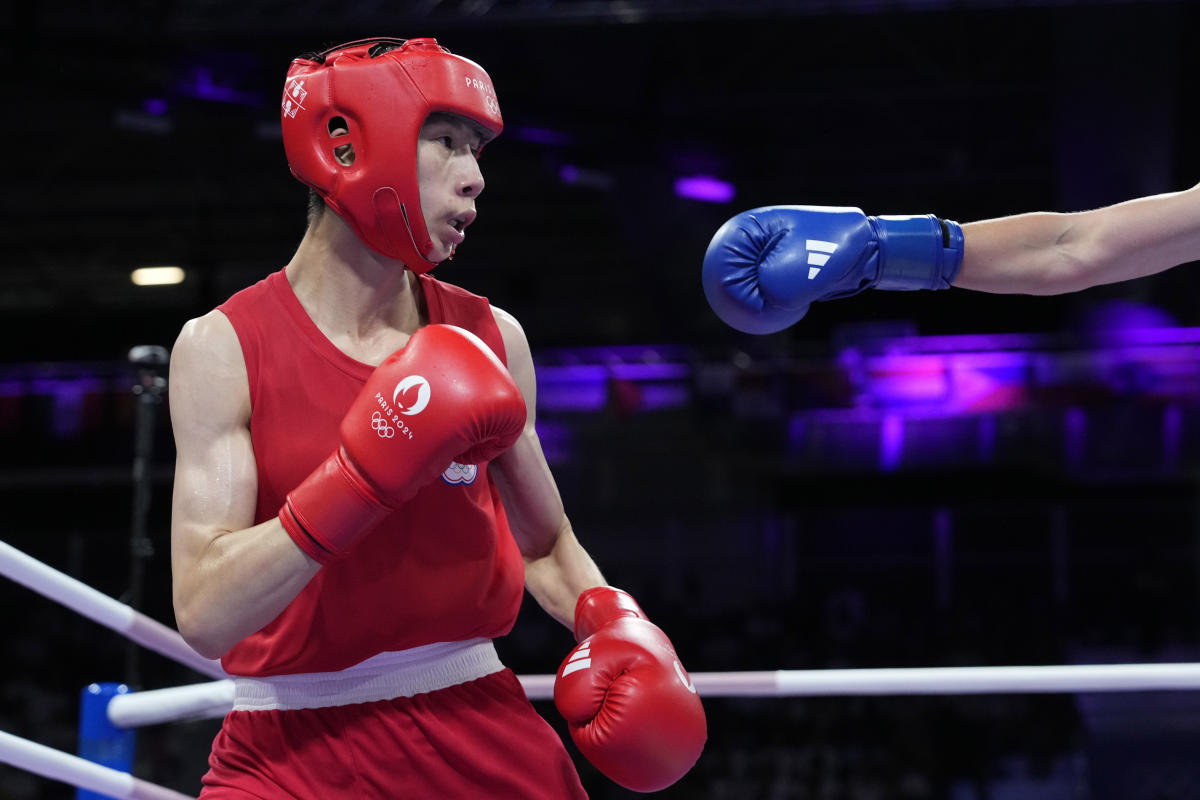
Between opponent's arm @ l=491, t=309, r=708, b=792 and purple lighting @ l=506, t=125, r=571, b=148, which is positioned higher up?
purple lighting @ l=506, t=125, r=571, b=148

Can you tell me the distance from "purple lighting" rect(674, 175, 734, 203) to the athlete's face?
7.61 metres

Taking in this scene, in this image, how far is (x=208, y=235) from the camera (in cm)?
1162

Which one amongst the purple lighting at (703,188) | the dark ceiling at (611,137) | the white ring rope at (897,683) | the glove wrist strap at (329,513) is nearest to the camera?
the glove wrist strap at (329,513)

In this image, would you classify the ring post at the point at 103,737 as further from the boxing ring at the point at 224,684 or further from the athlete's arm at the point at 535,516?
the athlete's arm at the point at 535,516

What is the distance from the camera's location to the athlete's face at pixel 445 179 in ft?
5.19

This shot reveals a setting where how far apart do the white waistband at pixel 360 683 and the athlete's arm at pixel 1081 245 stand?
0.88 meters

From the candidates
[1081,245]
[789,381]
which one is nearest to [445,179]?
[1081,245]

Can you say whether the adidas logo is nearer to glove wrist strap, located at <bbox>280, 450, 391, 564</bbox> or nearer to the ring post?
glove wrist strap, located at <bbox>280, 450, 391, 564</bbox>

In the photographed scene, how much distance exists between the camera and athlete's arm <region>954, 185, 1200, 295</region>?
5.11ft

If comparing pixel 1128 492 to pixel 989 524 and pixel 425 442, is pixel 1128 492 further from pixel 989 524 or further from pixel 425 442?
pixel 425 442

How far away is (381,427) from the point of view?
54.6 inches

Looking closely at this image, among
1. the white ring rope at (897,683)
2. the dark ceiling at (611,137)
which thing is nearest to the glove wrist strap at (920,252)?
the white ring rope at (897,683)

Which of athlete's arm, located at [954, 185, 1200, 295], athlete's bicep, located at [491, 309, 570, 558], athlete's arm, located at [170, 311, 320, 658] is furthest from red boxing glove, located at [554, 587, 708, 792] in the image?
athlete's arm, located at [954, 185, 1200, 295]

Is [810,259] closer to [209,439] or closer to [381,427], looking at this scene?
[381,427]
